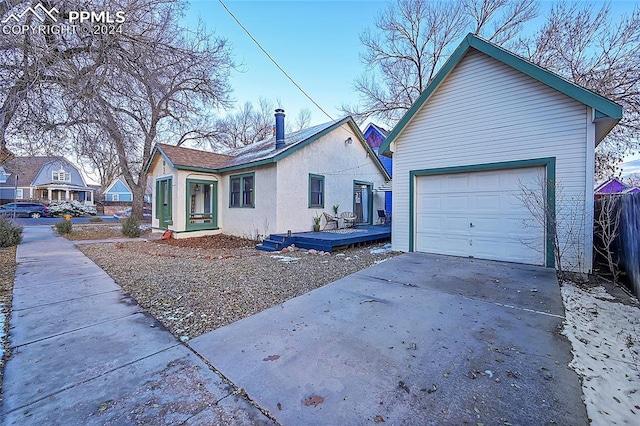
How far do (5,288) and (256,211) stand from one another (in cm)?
691

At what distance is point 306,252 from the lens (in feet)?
28.3

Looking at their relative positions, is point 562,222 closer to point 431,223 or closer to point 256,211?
point 431,223

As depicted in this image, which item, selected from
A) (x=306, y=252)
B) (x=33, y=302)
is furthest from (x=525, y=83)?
(x=33, y=302)

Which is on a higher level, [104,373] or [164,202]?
Result: [164,202]

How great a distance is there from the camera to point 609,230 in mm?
5434

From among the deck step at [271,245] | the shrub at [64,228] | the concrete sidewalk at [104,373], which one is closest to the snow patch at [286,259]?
the deck step at [271,245]

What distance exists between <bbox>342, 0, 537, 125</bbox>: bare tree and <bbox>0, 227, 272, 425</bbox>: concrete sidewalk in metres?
17.7

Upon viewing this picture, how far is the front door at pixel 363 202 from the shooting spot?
14219 mm

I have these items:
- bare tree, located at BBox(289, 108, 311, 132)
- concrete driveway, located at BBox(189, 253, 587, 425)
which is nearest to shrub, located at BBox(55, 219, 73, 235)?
concrete driveway, located at BBox(189, 253, 587, 425)

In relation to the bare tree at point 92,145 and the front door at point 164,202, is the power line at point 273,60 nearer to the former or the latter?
the bare tree at point 92,145

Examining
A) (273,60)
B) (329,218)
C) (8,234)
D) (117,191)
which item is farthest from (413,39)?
(117,191)

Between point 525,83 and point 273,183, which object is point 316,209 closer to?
point 273,183

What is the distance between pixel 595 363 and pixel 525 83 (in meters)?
6.13

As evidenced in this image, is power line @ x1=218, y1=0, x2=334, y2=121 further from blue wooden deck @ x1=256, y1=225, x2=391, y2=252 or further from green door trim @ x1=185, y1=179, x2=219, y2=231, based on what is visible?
blue wooden deck @ x1=256, y1=225, x2=391, y2=252
